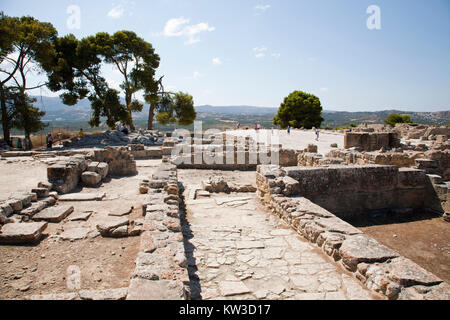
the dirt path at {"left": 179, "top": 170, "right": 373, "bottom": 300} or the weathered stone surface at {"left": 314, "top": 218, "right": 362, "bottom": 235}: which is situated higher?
the weathered stone surface at {"left": 314, "top": 218, "right": 362, "bottom": 235}

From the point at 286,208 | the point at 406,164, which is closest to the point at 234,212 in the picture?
the point at 286,208

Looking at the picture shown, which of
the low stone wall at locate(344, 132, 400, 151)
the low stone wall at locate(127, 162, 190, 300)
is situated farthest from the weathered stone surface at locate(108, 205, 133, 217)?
the low stone wall at locate(344, 132, 400, 151)

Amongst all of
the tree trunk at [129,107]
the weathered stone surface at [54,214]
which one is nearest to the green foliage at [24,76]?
the tree trunk at [129,107]

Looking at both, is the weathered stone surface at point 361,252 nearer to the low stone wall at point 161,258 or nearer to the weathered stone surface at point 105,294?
the low stone wall at point 161,258

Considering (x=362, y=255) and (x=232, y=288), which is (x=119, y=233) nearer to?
(x=232, y=288)

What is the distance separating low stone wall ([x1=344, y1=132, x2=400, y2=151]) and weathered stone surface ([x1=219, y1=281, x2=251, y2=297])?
15.5 meters

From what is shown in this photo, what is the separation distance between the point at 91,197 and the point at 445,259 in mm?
7857

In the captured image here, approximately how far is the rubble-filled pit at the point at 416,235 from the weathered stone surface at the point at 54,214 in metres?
6.55

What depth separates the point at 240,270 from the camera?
3.73m

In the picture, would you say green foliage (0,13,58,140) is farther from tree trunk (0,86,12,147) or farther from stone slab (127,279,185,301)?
stone slab (127,279,185,301)

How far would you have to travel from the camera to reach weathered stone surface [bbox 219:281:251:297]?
10.5 feet

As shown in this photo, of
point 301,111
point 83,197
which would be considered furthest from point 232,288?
point 301,111

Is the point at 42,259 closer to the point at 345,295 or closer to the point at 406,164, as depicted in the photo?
the point at 345,295

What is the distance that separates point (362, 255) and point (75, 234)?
4450 millimetres
